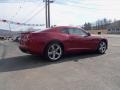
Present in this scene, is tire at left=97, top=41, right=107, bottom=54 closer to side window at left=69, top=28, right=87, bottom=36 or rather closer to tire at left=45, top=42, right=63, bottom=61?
side window at left=69, top=28, right=87, bottom=36

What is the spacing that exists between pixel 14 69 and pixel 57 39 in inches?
84.5

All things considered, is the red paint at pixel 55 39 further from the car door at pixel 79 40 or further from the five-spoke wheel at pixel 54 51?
the five-spoke wheel at pixel 54 51

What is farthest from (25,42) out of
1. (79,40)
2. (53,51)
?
(79,40)

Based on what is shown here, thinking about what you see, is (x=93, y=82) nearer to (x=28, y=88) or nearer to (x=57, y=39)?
(x=28, y=88)

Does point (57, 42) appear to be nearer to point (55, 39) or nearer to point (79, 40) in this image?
point (55, 39)

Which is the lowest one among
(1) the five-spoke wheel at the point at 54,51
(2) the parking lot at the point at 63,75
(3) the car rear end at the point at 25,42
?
(2) the parking lot at the point at 63,75

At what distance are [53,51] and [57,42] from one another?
0.36 m

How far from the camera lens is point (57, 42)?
8938 mm

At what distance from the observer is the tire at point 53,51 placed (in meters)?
8.73

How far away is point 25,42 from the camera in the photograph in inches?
354

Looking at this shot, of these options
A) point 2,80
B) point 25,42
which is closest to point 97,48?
point 25,42

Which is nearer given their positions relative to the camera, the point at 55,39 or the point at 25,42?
the point at 55,39

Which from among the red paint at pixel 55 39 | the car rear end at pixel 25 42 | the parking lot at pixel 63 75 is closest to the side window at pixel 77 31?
the red paint at pixel 55 39

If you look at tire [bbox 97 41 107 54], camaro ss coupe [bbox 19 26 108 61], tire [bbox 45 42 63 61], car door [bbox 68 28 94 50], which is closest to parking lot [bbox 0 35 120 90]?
tire [bbox 45 42 63 61]
